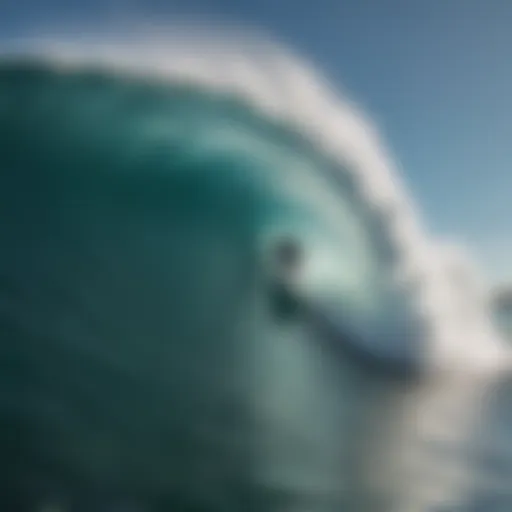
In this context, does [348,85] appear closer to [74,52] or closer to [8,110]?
[74,52]

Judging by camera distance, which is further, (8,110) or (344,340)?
(8,110)

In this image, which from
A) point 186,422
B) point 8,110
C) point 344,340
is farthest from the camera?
point 8,110

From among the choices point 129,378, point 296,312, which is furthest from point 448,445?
point 129,378

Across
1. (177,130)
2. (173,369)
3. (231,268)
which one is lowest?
(173,369)

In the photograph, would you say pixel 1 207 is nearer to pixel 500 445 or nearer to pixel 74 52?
pixel 74 52

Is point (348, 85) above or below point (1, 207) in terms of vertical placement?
above

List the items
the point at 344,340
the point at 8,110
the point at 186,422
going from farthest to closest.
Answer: the point at 8,110 < the point at 344,340 < the point at 186,422

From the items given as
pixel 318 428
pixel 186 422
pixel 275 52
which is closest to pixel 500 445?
pixel 318 428
